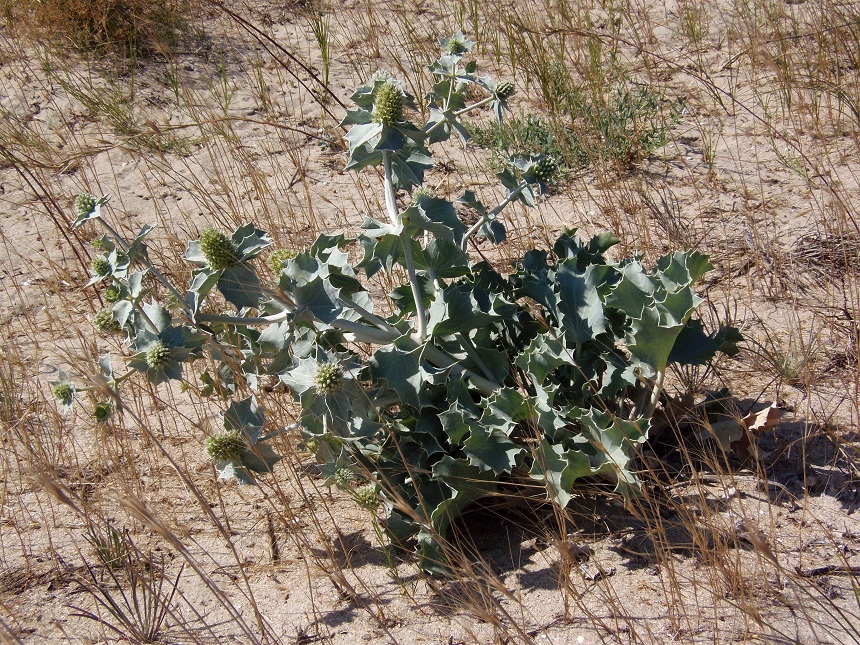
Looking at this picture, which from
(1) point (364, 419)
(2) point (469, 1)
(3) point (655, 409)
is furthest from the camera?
(2) point (469, 1)

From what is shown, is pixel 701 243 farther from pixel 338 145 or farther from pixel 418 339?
pixel 338 145

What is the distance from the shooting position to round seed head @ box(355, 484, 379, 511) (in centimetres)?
261

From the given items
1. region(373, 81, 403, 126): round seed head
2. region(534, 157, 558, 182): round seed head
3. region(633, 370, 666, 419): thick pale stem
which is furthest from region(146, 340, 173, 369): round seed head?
region(633, 370, 666, 419): thick pale stem

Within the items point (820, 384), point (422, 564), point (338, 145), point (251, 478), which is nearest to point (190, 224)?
point (338, 145)

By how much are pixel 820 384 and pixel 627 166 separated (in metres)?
1.98

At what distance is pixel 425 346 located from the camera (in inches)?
94.9

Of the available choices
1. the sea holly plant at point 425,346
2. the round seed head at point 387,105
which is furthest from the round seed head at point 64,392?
the round seed head at point 387,105

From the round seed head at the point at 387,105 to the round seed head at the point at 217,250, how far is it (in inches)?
23.6

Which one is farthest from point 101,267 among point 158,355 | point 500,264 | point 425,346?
point 500,264

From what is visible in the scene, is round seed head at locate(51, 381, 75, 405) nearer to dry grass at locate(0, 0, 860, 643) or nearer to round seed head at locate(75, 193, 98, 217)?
dry grass at locate(0, 0, 860, 643)

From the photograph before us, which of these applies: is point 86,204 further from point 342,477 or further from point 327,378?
point 342,477

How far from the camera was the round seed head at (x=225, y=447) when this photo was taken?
8.18 ft

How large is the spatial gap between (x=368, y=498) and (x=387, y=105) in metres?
1.32

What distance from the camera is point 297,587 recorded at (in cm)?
254
